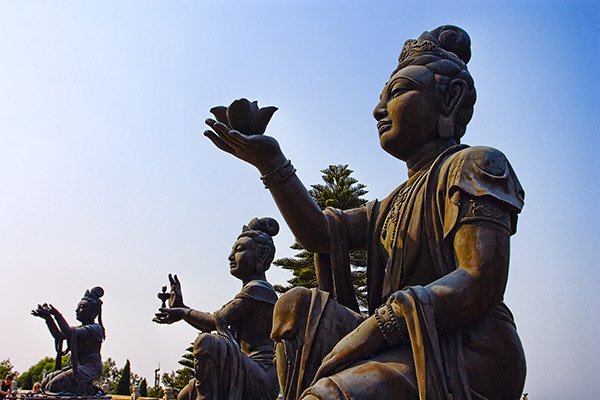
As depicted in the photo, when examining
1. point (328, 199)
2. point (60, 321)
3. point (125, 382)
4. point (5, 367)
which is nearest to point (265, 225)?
point (60, 321)

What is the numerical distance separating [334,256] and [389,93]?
0.99 m

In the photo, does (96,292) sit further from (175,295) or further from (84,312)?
(175,295)

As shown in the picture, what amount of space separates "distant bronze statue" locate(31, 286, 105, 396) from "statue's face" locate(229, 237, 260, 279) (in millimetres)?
7390

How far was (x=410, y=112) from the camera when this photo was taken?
364 centimetres

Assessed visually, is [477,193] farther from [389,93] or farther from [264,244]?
[264,244]

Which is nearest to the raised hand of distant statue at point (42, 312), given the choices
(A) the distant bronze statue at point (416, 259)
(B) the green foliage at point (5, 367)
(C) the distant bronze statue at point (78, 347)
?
(C) the distant bronze statue at point (78, 347)

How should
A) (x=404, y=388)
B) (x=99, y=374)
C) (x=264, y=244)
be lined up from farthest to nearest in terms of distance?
(x=99, y=374) < (x=264, y=244) < (x=404, y=388)

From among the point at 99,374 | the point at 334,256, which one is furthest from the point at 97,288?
the point at 334,256

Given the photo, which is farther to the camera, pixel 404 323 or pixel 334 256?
pixel 334 256

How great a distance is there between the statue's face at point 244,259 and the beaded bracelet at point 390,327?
16.5 ft

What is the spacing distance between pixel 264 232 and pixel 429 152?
469cm

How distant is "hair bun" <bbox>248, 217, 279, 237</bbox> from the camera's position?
8.24 m

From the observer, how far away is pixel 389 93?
12.4 ft

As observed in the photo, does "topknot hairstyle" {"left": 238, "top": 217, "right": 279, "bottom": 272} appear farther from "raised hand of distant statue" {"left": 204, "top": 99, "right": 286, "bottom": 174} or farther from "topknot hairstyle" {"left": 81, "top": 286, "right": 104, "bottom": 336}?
"topknot hairstyle" {"left": 81, "top": 286, "right": 104, "bottom": 336}
